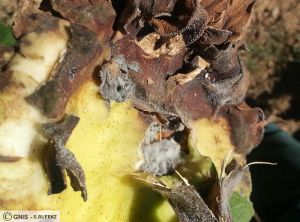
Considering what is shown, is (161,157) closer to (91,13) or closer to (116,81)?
(116,81)

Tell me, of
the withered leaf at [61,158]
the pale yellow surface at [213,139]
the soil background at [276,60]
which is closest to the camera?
the withered leaf at [61,158]

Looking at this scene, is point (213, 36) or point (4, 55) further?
point (213, 36)

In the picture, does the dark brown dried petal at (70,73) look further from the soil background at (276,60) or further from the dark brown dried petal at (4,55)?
the soil background at (276,60)

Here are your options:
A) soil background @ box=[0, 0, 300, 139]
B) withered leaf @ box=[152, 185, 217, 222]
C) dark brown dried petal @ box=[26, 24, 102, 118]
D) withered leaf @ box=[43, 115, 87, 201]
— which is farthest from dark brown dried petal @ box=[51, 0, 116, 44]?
soil background @ box=[0, 0, 300, 139]

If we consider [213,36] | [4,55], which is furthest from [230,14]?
[4,55]

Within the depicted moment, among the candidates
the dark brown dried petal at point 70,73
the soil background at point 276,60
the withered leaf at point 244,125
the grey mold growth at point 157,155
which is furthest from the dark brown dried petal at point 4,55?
the soil background at point 276,60

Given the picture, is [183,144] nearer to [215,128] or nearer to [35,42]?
[215,128]
